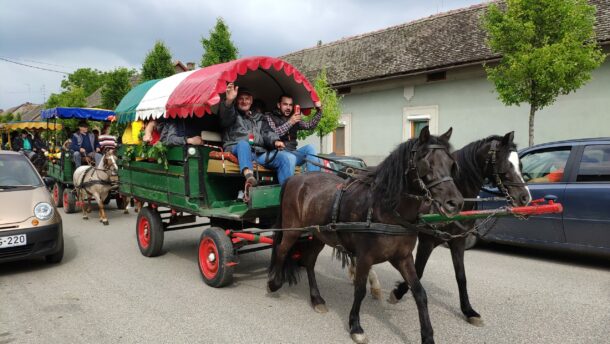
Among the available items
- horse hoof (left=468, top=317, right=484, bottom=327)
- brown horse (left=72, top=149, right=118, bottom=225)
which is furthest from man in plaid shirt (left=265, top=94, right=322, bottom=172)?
brown horse (left=72, top=149, right=118, bottom=225)

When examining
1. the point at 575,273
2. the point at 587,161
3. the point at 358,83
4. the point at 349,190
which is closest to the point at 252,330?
the point at 349,190

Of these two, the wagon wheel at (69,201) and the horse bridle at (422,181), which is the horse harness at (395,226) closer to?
the horse bridle at (422,181)

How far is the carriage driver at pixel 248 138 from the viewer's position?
16.1 feet

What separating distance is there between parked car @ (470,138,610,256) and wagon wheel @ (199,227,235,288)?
367cm

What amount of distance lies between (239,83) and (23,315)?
382 centimetres

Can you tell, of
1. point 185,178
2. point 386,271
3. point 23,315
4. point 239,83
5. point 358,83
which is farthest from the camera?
point 358,83

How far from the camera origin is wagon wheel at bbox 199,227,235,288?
478cm

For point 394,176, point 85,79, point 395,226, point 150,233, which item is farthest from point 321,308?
point 85,79

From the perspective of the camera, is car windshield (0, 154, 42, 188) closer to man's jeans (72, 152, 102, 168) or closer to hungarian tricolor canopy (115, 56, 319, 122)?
hungarian tricolor canopy (115, 56, 319, 122)

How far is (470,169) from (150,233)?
4.54 meters

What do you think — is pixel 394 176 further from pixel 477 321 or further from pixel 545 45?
pixel 545 45

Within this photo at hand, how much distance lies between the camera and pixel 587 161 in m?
5.69

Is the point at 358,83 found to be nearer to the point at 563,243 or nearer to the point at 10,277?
the point at 563,243

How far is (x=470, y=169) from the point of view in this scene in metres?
4.24
